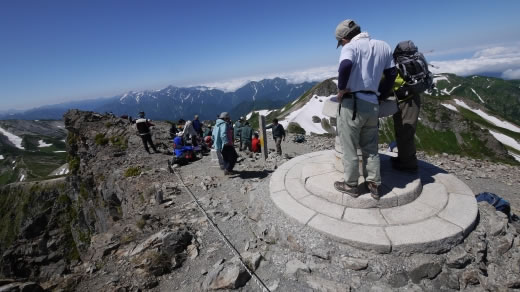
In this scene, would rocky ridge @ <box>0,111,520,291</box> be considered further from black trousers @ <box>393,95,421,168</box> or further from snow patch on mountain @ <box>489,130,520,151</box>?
snow patch on mountain @ <box>489,130,520,151</box>

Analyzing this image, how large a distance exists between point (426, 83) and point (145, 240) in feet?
25.2

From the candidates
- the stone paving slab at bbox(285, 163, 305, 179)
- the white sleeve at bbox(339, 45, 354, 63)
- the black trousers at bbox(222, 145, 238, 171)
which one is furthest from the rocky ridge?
the white sleeve at bbox(339, 45, 354, 63)

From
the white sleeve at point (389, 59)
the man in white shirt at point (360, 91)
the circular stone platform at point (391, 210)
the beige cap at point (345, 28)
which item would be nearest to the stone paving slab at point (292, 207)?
the circular stone platform at point (391, 210)

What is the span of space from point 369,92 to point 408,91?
196cm

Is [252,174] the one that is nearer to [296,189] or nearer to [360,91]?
[296,189]

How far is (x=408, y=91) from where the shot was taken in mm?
5723

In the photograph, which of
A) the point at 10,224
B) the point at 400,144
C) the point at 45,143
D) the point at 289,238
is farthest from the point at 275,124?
the point at 45,143

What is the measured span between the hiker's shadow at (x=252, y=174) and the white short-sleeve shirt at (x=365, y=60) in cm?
626

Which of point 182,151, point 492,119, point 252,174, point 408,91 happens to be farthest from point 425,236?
point 492,119

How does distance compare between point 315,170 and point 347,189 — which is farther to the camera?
point 315,170

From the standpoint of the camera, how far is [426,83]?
5.58 meters

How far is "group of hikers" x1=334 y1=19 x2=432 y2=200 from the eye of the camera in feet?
14.2

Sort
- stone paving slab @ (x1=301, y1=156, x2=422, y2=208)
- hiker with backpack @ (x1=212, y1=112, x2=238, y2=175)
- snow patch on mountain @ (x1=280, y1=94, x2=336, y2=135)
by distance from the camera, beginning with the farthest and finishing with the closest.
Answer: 1. snow patch on mountain @ (x1=280, y1=94, x2=336, y2=135)
2. hiker with backpack @ (x1=212, y1=112, x2=238, y2=175)
3. stone paving slab @ (x1=301, y1=156, x2=422, y2=208)

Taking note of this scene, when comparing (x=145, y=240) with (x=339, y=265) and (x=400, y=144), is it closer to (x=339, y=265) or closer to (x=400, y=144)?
(x=339, y=265)
